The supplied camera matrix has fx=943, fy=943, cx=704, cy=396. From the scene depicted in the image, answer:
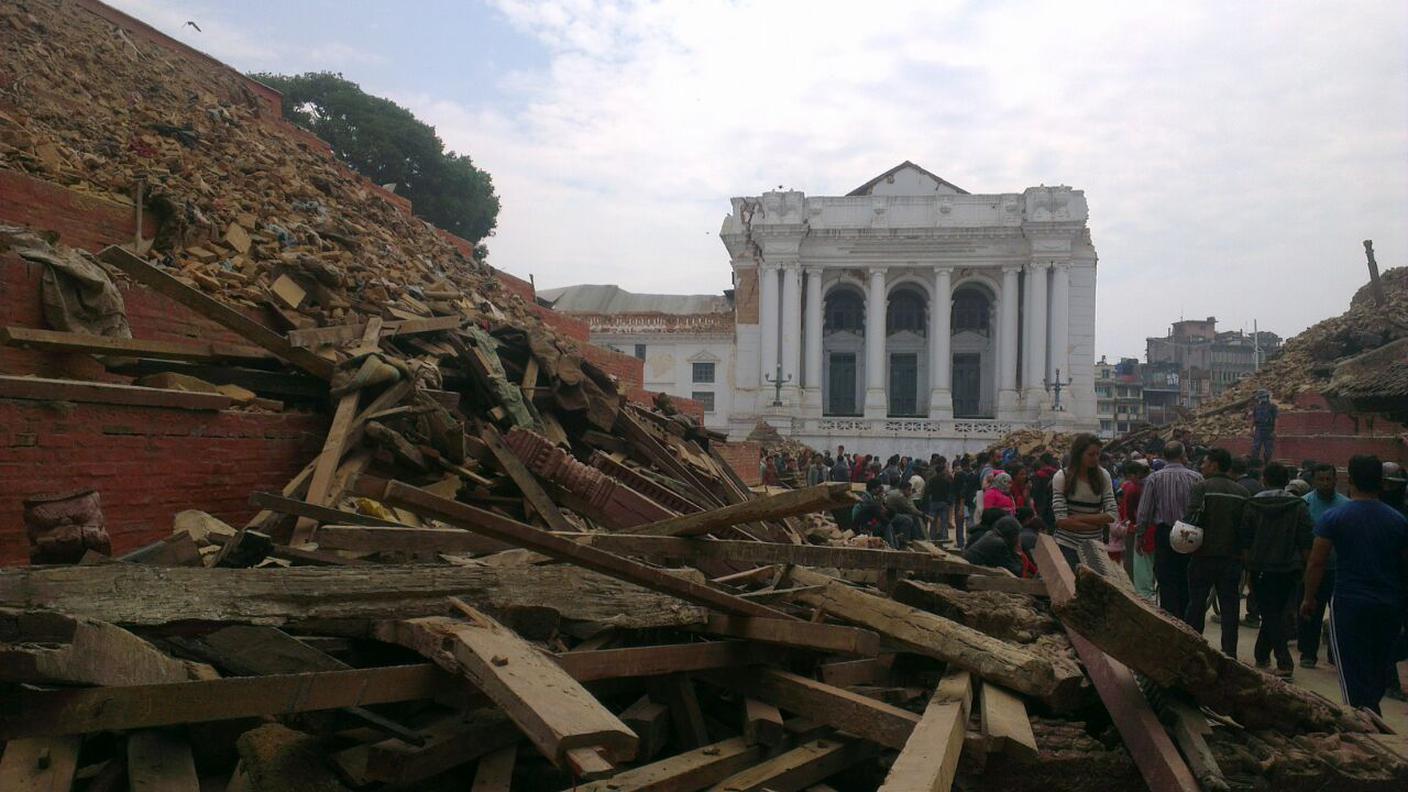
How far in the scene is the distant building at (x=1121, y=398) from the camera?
6494 cm

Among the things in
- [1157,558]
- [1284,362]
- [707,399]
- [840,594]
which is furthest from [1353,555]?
[707,399]

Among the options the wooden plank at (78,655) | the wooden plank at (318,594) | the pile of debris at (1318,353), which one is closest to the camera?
the wooden plank at (78,655)

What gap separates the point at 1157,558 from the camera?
701 cm

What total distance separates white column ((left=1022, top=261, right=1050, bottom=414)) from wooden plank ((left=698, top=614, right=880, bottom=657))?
4335 centimetres

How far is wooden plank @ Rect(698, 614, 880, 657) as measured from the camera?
3.56 meters

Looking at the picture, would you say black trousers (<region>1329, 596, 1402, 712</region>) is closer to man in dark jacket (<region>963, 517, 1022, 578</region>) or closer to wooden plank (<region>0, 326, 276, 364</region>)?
man in dark jacket (<region>963, 517, 1022, 578</region>)

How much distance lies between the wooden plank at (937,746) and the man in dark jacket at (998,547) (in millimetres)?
3259

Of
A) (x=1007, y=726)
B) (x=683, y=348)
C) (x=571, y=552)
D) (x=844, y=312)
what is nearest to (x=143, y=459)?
(x=571, y=552)

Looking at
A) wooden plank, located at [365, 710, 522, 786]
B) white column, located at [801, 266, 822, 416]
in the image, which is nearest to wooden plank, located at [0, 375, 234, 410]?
wooden plank, located at [365, 710, 522, 786]

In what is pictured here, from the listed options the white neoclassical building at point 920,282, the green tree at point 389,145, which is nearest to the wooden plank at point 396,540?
the green tree at point 389,145

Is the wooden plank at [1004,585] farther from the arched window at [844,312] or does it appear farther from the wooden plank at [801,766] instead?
the arched window at [844,312]

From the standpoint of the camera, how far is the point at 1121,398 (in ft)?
217

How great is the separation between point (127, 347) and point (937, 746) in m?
5.32

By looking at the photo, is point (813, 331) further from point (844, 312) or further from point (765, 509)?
point (765, 509)
